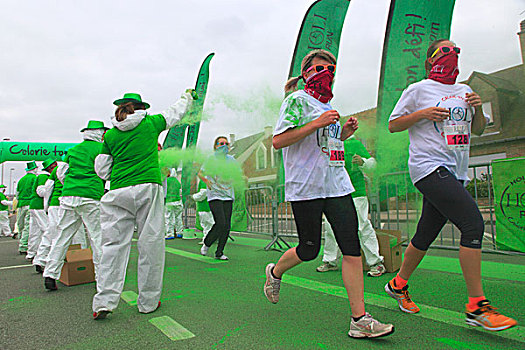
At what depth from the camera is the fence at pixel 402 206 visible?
4.81 metres

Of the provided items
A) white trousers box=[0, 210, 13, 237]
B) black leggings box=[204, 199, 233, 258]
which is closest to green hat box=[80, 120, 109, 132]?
black leggings box=[204, 199, 233, 258]

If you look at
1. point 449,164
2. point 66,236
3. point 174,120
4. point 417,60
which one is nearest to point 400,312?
point 449,164

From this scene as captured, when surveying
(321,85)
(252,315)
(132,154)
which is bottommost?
(252,315)

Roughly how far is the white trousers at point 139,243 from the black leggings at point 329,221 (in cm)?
131

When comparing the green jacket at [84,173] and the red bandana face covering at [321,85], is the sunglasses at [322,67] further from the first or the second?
the green jacket at [84,173]

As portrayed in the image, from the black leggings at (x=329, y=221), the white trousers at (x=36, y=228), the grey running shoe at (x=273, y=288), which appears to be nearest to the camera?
the black leggings at (x=329, y=221)

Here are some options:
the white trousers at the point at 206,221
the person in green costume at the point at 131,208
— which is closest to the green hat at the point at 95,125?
the person in green costume at the point at 131,208

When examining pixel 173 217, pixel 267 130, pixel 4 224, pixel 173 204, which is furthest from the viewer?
pixel 4 224

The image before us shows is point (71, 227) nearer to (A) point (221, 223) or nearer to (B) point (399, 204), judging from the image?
(A) point (221, 223)

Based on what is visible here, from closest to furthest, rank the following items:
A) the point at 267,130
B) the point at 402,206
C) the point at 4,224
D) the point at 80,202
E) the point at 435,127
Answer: the point at 435,127
the point at 80,202
the point at 402,206
the point at 267,130
the point at 4,224

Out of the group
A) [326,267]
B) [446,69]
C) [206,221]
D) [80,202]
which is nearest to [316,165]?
[446,69]

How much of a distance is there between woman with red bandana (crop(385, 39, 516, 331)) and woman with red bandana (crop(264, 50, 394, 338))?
523mm

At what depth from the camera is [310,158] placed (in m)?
2.63

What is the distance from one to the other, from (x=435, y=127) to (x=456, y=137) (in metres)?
0.16
